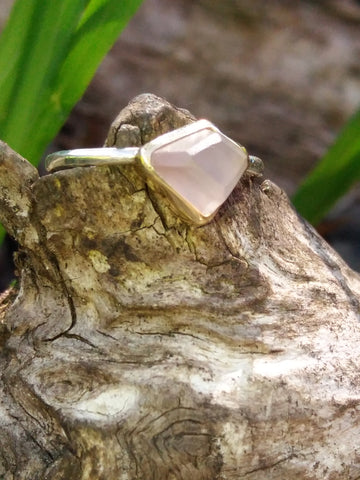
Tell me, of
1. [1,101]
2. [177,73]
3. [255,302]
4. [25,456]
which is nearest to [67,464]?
[25,456]

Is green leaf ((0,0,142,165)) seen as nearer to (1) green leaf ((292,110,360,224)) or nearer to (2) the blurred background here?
(1) green leaf ((292,110,360,224))

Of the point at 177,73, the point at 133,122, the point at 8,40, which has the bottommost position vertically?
the point at 177,73

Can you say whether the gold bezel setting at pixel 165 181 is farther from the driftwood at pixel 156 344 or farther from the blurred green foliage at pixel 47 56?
the blurred green foliage at pixel 47 56

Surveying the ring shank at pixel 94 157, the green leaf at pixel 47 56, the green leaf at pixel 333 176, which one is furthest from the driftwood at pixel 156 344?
the green leaf at pixel 333 176

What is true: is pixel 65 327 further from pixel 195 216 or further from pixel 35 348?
pixel 195 216

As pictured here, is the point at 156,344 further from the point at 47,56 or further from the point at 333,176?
the point at 333,176

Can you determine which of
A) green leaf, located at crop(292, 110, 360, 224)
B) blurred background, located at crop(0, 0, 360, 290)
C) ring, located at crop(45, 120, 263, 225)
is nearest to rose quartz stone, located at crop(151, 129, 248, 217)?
ring, located at crop(45, 120, 263, 225)
